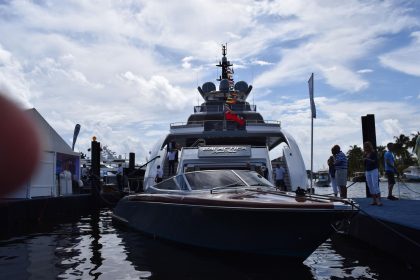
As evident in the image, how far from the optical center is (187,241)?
8.26 metres

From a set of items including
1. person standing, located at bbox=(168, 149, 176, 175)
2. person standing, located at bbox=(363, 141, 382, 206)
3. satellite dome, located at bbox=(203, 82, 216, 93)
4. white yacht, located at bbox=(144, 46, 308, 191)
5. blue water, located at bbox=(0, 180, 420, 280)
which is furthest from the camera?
satellite dome, located at bbox=(203, 82, 216, 93)

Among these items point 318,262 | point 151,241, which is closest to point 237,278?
point 318,262

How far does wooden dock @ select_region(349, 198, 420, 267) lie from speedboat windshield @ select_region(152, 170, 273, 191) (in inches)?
90.8

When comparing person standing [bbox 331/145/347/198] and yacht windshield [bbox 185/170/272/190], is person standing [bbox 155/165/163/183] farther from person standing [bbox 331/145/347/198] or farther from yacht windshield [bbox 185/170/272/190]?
person standing [bbox 331/145/347/198]

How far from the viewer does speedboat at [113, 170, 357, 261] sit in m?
6.83

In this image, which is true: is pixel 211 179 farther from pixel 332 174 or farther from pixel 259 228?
pixel 332 174

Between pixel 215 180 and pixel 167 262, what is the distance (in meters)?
2.47

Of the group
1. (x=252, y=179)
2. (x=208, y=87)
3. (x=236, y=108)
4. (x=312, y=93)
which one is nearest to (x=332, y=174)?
(x=312, y=93)

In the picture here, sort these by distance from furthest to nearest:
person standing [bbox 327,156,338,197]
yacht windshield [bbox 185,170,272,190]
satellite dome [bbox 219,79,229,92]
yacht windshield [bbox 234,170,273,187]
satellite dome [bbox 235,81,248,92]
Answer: satellite dome [bbox 235,81,248,92], satellite dome [bbox 219,79,229,92], person standing [bbox 327,156,338,197], yacht windshield [bbox 234,170,273,187], yacht windshield [bbox 185,170,272,190]

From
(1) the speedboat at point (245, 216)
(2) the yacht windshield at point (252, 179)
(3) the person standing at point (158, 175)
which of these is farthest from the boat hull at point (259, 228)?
(3) the person standing at point (158, 175)

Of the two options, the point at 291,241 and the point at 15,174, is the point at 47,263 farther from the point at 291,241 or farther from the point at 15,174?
the point at 15,174

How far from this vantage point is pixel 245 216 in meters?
7.10

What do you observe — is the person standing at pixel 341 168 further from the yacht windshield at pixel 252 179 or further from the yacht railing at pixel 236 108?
the yacht railing at pixel 236 108

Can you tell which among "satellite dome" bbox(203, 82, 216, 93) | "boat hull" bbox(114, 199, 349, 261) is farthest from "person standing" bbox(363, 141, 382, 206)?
"satellite dome" bbox(203, 82, 216, 93)
